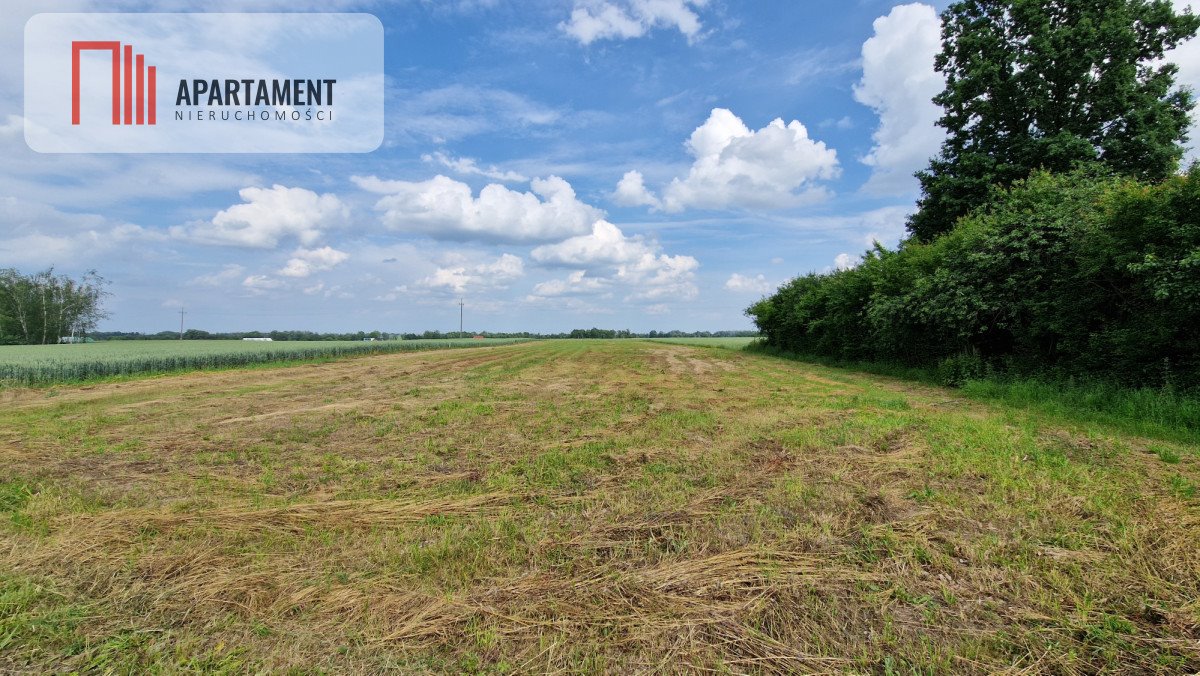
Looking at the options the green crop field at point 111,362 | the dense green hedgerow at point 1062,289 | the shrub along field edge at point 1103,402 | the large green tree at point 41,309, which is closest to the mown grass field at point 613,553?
the shrub along field edge at point 1103,402

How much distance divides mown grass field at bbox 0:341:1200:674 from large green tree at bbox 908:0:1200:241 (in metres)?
17.3

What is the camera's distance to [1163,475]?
4.99 m

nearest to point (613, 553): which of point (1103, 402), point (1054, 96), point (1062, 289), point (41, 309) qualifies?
point (1103, 402)

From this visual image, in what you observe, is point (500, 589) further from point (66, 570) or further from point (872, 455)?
point (872, 455)

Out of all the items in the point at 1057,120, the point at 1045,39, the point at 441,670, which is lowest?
the point at 441,670

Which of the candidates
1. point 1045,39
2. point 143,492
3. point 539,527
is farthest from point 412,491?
point 1045,39

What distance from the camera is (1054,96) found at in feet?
63.2

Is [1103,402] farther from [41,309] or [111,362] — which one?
[41,309]

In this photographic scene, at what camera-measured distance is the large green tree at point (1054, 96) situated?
17.5 meters

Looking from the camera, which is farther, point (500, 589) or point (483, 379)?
point (483, 379)

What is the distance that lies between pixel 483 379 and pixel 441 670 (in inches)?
586

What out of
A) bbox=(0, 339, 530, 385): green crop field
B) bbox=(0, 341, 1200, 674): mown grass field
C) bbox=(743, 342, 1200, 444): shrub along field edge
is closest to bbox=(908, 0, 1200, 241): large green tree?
bbox=(743, 342, 1200, 444): shrub along field edge

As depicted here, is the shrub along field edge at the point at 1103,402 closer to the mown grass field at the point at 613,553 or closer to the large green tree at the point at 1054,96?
the mown grass field at the point at 613,553

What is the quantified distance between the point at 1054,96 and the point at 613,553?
88.6 ft
